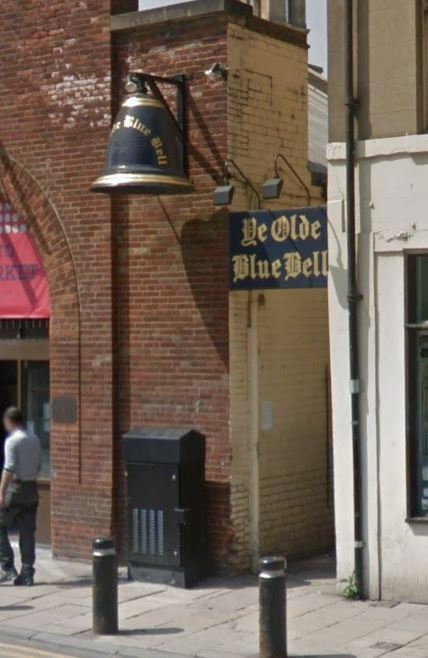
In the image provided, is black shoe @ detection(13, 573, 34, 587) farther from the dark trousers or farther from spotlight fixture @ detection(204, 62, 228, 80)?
spotlight fixture @ detection(204, 62, 228, 80)

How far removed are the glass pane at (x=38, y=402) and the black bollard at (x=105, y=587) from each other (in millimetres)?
4279

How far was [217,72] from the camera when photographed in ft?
44.3

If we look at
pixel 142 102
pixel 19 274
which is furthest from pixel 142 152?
pixel 19 274

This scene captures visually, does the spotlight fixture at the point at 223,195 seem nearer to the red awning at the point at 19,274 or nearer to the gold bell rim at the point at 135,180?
the gold bell rim at the point at 135,180

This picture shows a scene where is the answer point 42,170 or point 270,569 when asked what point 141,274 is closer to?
point 42,170

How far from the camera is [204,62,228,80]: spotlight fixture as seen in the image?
1349 centimetres

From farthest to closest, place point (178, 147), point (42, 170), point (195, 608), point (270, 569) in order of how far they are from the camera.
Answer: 1. point (42, 170)
2. point (178, 147)
3. point (195, 608)
4. point (270, 569)

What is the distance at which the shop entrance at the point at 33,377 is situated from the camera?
15320 mm

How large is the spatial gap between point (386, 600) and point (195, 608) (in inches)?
71.6

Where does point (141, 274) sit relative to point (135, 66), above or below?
below

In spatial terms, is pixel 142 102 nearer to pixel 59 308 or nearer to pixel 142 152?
pixel 142 152

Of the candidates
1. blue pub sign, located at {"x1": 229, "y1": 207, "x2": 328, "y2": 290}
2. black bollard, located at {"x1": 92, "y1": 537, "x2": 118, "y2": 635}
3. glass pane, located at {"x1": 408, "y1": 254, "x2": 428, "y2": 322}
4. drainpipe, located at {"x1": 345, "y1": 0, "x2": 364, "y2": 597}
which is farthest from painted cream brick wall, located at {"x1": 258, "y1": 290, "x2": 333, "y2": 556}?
black bollard, located at {"x1": 92, "y1": 537, "x2": 118, "y2": 635}

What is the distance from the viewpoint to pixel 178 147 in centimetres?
1345

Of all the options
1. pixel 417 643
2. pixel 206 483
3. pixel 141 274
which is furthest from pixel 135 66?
pixel 417 643
